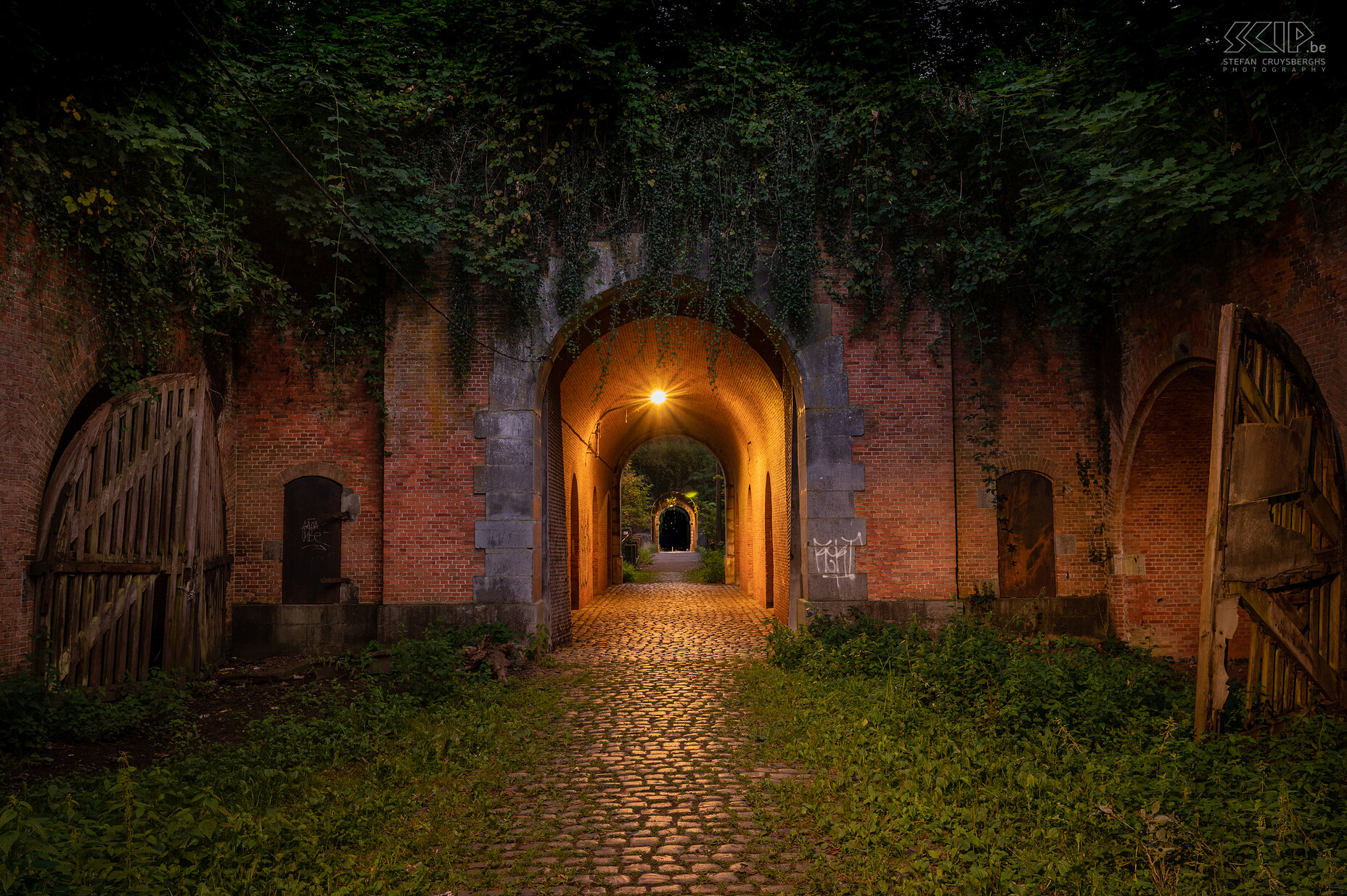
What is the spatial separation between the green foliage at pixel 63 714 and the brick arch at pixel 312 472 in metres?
3.90

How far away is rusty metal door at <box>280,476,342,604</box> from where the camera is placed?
10.5m

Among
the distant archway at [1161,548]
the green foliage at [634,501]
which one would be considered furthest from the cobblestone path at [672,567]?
the distant archway at [1161,548]

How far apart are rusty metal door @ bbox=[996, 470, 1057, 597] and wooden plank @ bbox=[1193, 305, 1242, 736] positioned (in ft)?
15.5

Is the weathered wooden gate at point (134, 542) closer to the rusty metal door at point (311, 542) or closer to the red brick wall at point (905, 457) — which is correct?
the rusty metal door at point (311, 542)

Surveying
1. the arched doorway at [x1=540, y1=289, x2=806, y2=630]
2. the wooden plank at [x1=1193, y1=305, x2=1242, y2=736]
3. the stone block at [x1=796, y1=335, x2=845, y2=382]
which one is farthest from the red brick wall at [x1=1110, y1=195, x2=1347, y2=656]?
the arched doorway at [x1=540, y1=289, x2=806, y2=630]

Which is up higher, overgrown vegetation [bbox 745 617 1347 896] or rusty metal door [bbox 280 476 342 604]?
rusty metal door [bbox 280 476 342 604]

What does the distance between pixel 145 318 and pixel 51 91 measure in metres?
2.26

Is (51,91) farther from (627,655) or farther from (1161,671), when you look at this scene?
(1161,671)

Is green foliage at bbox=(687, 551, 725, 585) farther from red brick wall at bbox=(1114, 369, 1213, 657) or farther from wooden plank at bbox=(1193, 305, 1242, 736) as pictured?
wooden plank at bbox=(1193, 305, 1242, 736)

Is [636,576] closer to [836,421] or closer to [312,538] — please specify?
[312,538]

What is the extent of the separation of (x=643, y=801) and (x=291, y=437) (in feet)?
25.6

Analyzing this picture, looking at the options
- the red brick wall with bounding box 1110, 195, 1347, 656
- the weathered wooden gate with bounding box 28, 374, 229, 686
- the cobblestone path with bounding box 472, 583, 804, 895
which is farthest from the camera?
the weathered wooden gate with bounding box 28, 374, 229, 686

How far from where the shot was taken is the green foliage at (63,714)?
5.95m

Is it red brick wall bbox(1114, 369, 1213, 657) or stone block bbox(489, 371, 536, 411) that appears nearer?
red brick wall bbox(1114, 369, 1213, 657)
